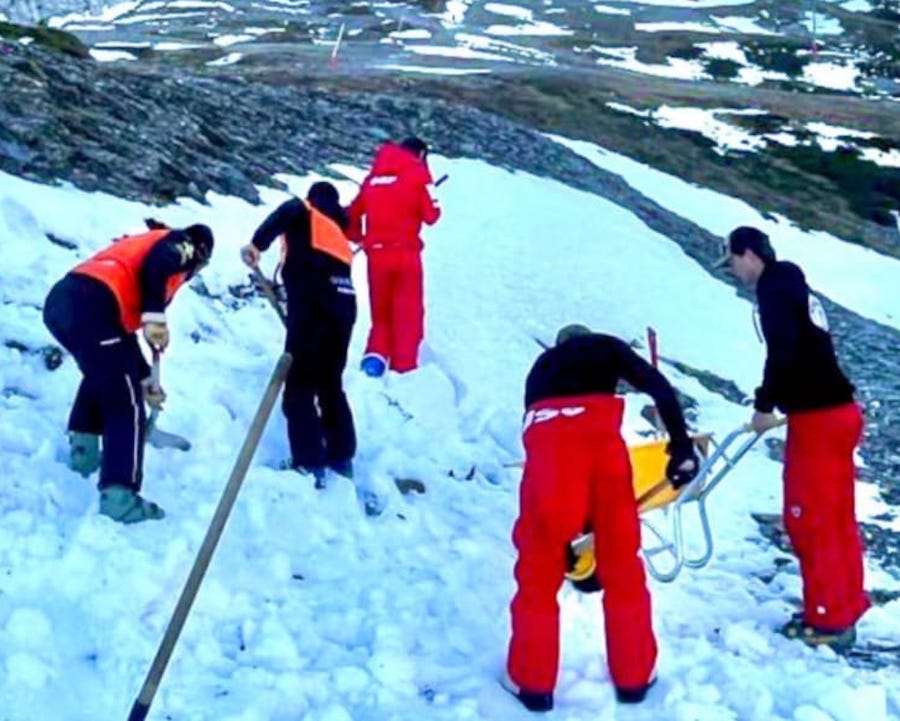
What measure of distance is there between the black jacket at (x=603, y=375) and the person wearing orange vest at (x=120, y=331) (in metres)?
2.16

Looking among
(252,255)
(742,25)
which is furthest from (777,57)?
(252,255)

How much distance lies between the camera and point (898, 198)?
37.9 meters

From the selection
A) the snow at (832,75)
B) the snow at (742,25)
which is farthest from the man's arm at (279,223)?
the snow at (742,25)

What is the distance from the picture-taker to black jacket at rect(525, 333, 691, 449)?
693 centimetres

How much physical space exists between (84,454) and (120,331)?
0.78m

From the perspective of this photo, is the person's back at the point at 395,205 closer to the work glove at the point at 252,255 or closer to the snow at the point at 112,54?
the work glove at the point at 252,255

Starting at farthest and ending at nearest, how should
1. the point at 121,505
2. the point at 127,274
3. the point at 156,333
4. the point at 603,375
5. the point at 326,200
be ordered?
the point at 326,200
the point at 127,274
the point at 156,333
the point at 121,505
the point at 603,375

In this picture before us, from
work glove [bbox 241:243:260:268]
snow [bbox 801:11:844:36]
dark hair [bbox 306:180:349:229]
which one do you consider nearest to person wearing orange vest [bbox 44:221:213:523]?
work glove [bbox 241:243:260:268]

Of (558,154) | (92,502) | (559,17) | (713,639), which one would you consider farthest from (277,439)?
(559,17)

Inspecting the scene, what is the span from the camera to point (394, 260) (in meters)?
11.1

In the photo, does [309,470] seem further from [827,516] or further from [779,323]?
[827,516]

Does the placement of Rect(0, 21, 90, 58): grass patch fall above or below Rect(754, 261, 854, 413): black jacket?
below

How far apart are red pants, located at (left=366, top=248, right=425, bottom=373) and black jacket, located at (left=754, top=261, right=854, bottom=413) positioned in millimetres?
3902

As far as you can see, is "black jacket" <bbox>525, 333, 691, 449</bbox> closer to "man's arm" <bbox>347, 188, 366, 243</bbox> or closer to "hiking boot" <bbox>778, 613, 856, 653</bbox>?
"hiking boot" <bbox>778, 613, 856, 653</bbox>
